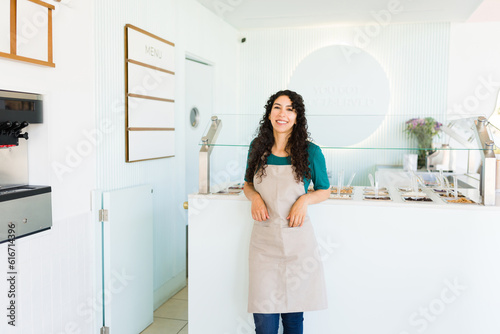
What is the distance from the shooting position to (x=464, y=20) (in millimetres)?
4898

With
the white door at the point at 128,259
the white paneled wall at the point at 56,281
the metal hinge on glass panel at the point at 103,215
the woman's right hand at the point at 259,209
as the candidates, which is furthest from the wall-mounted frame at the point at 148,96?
the woman's right hand at the point at 259,209

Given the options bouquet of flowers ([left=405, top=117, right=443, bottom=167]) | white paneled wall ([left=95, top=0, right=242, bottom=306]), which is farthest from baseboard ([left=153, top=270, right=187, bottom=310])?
bouquet of flowers ([left=405, top=117, right=443, bottom=167])

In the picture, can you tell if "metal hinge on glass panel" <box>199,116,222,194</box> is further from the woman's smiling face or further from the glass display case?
the woman's smiling face

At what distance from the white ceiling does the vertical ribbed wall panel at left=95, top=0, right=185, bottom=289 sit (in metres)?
1.00

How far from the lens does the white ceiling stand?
429 cm

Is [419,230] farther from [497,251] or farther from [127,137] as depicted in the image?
[127,137]

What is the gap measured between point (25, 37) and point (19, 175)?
0.65 meters

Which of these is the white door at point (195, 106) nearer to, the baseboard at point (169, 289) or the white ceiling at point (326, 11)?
the white ceiling at point (326, 11)

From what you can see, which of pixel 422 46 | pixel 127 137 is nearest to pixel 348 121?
pixel 127 137

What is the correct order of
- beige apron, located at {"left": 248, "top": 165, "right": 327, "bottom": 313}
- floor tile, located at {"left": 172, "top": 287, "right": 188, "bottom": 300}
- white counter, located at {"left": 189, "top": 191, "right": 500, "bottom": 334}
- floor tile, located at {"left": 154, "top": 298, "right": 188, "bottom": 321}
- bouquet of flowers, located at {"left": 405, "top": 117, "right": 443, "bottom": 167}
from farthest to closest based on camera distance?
1. bouquet of flowers, located at {"left": 405, "top": 117, "right": 443, "bottom": 167}
2. floor tile, located at {"left": 172, "top": 287, "right": 188, "bottom": 300}
3. floor tile, located at {"left": 154, "top": 298, "right": 188, "bottom": 321}
4. white counter, located at {"left": 189, "top": 191, "right": 500, "bottom": 334}
5. beige apron, located at {"left": 248, "top": 165, "right": 327, "bottom": 313}

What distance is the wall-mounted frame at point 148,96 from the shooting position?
306 cm

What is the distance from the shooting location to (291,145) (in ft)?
7.16

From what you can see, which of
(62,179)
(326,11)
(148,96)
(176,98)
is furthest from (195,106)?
(62,179)

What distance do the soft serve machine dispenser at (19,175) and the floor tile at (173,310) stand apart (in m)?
1.39
